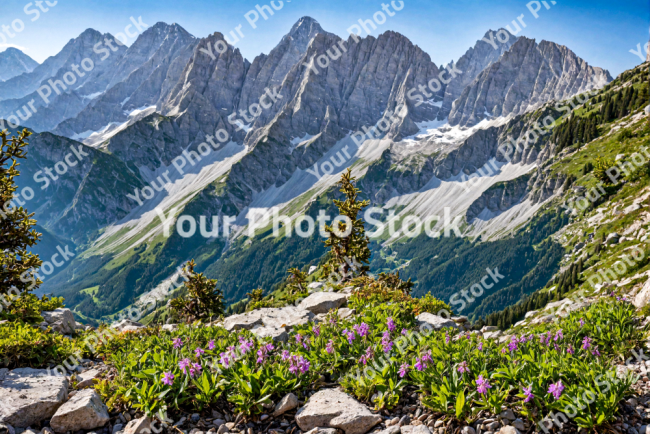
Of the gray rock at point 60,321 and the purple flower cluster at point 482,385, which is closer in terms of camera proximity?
the purple flower cluster at point 482,385

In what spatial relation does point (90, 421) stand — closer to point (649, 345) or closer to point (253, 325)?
point (253, 325)

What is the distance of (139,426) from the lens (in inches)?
343

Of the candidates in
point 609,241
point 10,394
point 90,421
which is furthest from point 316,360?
point 609,241

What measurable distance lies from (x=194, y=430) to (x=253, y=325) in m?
9.28

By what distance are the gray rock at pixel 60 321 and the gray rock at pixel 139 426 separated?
41.8ft

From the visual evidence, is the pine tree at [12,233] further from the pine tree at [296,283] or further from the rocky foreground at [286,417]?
the pine tree at [296,283]

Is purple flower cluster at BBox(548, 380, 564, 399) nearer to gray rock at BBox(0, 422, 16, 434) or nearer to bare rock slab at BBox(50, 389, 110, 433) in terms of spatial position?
bare rock slab at BBox(50, 389, 110, 433)

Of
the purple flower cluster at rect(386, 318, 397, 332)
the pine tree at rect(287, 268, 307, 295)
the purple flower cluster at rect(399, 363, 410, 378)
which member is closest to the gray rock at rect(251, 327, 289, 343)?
the purple flower cluster at rect(386, 318, 397, 332)

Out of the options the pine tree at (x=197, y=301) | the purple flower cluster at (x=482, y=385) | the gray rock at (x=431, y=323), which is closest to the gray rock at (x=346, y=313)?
the gray rock at (x=431, y=323)

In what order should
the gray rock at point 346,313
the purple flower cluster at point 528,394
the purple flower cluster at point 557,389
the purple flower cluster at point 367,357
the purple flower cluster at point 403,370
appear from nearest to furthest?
the purple flower cluster at point 557,389, the purple flower cluster at point 528,394, the purple flower cluster at point 403,370, the purple flower cluster at point 367,357, the gray rock at point 346,313


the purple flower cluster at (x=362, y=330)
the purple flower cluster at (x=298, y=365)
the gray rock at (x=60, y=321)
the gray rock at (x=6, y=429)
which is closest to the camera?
the gray rock at (x=6, y=429)

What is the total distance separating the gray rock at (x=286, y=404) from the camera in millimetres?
9289

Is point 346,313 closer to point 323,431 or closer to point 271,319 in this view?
point 271,319

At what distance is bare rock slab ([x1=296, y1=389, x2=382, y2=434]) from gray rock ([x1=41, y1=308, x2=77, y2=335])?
51.6ft
